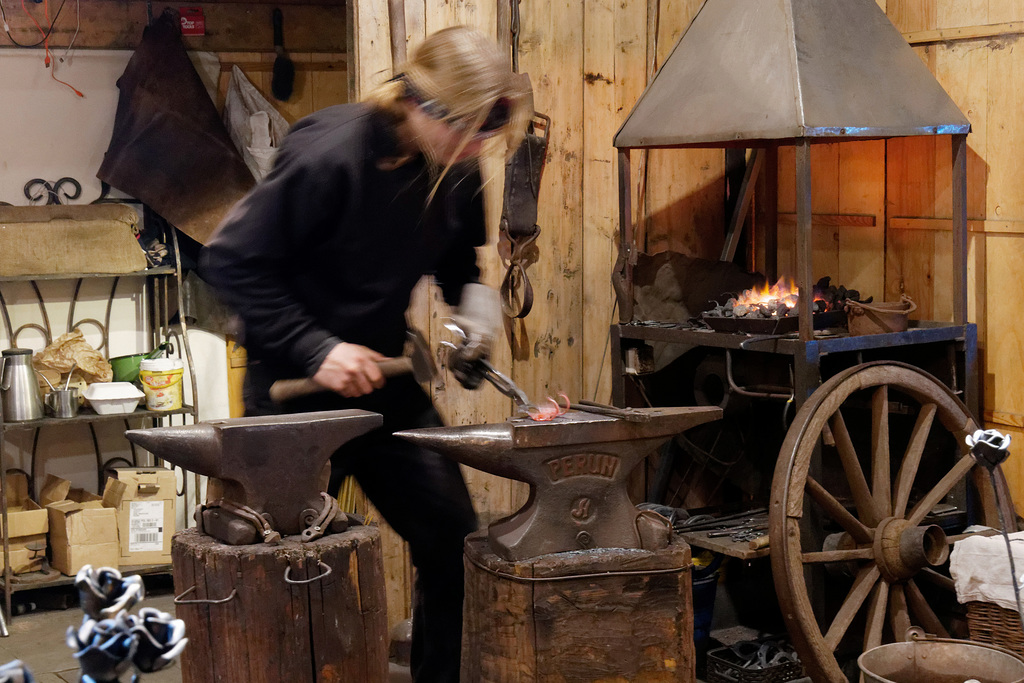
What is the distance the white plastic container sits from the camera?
476cm

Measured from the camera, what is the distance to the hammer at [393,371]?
8.79ft

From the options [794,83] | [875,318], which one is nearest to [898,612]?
[875,318]

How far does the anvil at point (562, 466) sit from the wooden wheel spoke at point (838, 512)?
2.63ft

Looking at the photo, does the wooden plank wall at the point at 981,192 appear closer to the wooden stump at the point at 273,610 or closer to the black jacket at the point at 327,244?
the black jacket at the point at 327,244

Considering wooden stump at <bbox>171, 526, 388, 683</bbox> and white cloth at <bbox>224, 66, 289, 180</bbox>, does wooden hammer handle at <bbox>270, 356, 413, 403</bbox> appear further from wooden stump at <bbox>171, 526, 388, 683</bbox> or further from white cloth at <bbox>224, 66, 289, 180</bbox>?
white cloth at <bbox>224, 66, 289, 180</bbox>

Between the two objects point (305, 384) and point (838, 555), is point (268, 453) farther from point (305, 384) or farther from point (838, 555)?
point (838, 555)

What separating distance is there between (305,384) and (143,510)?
2.52 m

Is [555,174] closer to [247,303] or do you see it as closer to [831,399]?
[831,399]

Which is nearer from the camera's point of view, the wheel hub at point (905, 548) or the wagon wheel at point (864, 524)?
the wagon wheel at point (864, 524)

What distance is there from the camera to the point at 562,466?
2.65m

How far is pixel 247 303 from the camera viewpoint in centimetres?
267

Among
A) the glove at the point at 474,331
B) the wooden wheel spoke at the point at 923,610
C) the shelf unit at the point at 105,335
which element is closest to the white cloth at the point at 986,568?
the wooden wheel spoke at the point at 923,610

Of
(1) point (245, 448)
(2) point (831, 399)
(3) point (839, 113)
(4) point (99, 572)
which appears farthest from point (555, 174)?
(4) point (99, 572)

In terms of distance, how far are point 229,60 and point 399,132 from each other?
287 centimetres
